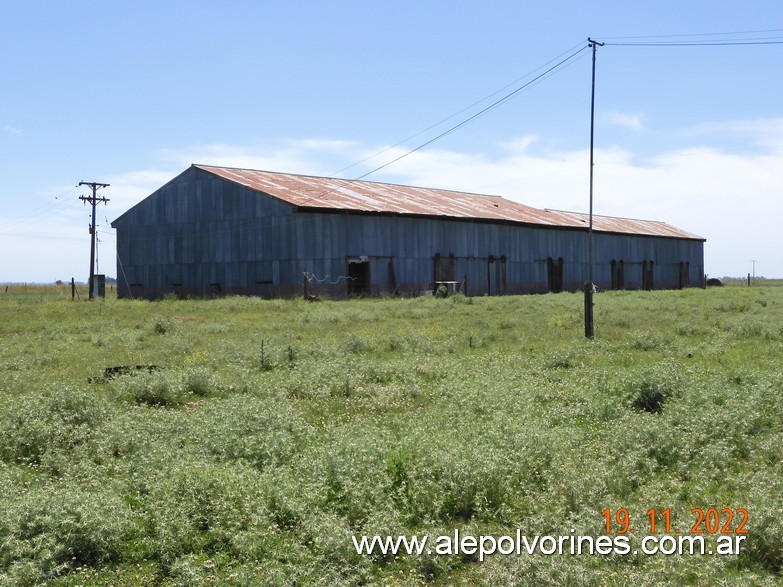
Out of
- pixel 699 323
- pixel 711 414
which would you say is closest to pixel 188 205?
pixel 699 323

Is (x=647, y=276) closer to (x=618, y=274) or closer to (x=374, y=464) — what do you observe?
(x=618, y=274)

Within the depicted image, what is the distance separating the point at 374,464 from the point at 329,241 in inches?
1358

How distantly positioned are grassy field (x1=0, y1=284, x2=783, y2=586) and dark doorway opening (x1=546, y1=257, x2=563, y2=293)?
130 ft

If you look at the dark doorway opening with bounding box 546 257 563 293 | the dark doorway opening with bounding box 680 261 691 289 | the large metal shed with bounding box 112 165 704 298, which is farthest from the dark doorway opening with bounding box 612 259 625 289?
the dark doorway opening with bounding box 680 261 691 289

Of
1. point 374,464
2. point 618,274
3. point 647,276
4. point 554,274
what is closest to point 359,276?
point 554,274

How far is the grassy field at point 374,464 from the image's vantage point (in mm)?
6387

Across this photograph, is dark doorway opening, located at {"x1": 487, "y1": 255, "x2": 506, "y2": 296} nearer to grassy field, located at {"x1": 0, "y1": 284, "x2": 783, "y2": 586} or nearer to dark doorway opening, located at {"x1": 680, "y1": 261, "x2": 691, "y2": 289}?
dark doorway opening, located at {"x1": 680, "y1": 261, "x2": 691, "y2": 289}

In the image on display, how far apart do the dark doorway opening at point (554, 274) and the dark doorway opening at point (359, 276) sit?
19.3 meters

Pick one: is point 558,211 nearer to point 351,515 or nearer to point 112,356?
point 112,356

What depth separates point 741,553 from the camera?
644 centimetres

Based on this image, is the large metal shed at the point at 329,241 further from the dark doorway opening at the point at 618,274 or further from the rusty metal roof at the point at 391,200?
the dark doorway opening at the point at 618,274

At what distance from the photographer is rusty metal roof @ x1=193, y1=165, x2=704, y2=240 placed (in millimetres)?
44375

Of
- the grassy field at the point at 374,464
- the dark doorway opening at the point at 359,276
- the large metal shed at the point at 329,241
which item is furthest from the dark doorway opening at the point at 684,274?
the grassy field at the point at 374,464

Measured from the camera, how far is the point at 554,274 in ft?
191
